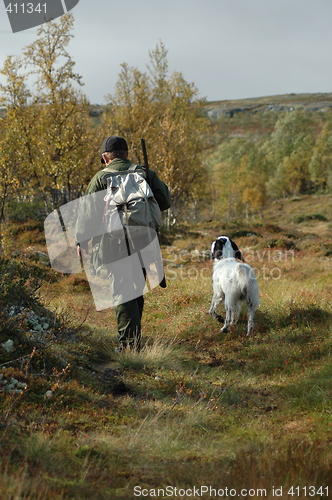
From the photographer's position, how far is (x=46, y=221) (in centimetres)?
1977

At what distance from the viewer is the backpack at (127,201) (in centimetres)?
537

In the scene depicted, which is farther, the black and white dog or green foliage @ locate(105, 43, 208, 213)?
green foliage @ locate(105, 43, 208, 213)

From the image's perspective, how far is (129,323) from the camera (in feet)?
18.5

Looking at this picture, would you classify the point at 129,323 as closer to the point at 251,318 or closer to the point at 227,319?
the point at 227,319

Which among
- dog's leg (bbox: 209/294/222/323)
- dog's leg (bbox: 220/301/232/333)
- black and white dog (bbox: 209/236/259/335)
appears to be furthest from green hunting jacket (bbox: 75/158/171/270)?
dog's leg (bbox: 209/294/222/323)

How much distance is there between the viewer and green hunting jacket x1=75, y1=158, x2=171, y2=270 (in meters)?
5.51

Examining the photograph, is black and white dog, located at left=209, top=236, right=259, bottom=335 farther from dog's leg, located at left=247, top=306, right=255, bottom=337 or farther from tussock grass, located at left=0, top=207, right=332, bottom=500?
tussock grass, located at left=0, top=207, right=332, bottom=500

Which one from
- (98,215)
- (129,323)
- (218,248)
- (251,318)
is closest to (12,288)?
(98,215)

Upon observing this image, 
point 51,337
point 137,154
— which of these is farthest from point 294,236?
point 51,337

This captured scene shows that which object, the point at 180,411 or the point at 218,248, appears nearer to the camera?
the point at 180,411

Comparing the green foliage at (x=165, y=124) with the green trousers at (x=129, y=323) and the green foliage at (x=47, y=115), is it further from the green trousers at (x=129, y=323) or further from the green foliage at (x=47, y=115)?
the green trousers at (x=129, y=323)

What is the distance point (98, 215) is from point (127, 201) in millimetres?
459

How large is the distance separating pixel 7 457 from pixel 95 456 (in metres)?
0.60

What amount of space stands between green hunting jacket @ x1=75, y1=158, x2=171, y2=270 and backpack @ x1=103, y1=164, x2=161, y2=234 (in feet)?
0.32
